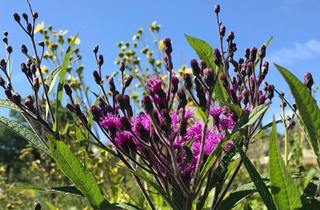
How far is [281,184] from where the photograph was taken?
0.69 meters

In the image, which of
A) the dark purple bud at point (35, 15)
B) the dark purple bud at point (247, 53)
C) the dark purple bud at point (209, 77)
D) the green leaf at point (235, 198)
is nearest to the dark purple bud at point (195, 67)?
the dark purple bud at point (209, 77)

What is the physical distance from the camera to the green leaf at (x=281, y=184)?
66 centimetres

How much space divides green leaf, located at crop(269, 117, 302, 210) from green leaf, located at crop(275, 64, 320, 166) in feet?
0.41

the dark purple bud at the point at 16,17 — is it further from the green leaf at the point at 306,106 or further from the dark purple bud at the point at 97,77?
the green leaf at the point at 306,106

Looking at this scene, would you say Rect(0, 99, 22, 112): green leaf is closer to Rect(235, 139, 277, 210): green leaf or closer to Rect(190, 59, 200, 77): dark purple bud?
Rect(190, 59, 200, 77): dark purple bud

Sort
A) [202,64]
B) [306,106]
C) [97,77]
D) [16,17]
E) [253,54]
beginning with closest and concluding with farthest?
1. [306,106]
2. [202,64]
3. [253,54]
4. [97,77]
5. [16,17]

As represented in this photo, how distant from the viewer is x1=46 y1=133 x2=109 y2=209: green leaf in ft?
2.74

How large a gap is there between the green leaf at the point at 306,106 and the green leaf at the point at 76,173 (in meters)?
0.57

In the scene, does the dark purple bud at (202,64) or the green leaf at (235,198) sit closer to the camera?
the dark purple bud at (202,64)

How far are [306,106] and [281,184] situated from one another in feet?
0.60

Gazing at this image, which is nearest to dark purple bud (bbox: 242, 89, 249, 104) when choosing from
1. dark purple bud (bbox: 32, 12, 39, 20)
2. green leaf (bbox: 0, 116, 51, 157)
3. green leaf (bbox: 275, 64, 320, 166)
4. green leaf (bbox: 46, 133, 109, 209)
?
green leaf (bbox: 275, 64, 320, 166)

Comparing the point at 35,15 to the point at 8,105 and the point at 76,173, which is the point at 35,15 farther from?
the point at 76,173

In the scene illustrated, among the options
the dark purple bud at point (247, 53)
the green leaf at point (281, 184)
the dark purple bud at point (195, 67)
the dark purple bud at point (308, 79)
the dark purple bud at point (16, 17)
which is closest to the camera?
the green leaf at point (281, 184)

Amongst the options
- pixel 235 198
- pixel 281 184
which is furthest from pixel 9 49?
pixel 281 184
